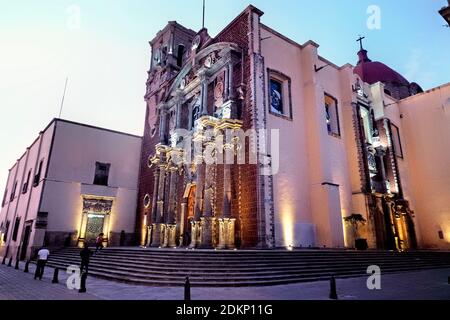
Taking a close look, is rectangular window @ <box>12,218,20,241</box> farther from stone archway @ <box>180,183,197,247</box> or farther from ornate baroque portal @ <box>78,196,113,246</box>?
stone archway @ <box>180,183,197,247</box>

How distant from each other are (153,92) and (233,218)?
16651 millimetres

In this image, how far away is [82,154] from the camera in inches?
874

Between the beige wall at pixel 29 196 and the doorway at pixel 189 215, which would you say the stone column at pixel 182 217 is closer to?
the doorway at pixel 189 215

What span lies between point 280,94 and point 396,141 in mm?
14176

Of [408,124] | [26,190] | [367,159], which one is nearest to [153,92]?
[26,190]

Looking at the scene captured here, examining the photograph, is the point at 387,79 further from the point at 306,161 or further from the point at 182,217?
the point at 182,217

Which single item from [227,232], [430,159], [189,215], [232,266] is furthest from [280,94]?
[430,159]

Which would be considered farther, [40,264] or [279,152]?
[279,152]

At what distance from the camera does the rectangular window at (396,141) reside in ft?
82.5

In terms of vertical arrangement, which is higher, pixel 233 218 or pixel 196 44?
pixel 196 44

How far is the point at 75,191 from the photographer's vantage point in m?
21.1

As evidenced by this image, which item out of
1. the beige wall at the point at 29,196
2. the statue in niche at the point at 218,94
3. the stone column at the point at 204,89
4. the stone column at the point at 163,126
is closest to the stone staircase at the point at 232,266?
the beige wall at the point at 29,196

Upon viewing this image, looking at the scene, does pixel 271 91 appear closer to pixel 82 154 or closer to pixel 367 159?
pixel 367 159

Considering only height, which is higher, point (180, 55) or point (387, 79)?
point (180, 55)
